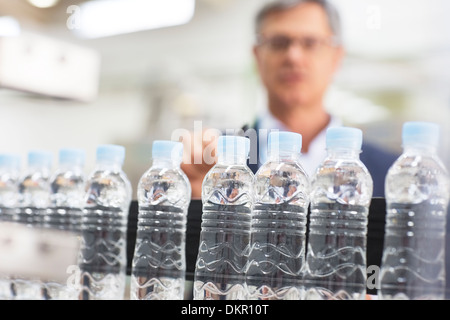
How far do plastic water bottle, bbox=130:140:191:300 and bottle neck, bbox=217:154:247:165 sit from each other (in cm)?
13

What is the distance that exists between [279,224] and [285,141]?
0.64 ft

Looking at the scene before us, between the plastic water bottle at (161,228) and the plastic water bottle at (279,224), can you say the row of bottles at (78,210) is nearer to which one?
the plastic water bottle at (161,228)

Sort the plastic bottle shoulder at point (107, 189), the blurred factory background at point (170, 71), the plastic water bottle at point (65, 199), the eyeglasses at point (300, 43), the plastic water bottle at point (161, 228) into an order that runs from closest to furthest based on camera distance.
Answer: the plastic water bottle at point (161, 228) → the plastic bottle shoulder at point (107, 189) → the plastic water bottle at point (65, 199) → the blurred factory background at point (170, 71) → the eyeglasses at point (300, 43)

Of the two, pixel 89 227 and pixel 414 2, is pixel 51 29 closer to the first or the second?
pixel 414 2

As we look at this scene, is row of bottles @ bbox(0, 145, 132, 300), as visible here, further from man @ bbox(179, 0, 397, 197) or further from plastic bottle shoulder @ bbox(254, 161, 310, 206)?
man @ bbox(179, 0, 397, 197)

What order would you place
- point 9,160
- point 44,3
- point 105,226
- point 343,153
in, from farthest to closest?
point 44,3, point 9,160, point 105,226, point 343,153

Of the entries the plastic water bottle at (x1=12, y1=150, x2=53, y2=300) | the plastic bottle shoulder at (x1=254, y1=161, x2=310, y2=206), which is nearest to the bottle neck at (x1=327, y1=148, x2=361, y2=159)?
the plastic bottle shoulder at (x1=254, y1=161, x2=310, y2=206)

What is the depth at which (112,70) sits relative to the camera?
3.87 m

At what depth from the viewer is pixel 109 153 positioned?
1465 mm

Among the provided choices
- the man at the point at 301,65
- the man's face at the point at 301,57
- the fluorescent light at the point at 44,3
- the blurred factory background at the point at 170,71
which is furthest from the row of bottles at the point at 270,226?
the fluorescent light at the point at 44,3

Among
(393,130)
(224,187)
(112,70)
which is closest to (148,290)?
(224,187)

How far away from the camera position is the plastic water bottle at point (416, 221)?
3.29 feet

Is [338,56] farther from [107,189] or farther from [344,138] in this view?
[344,138]

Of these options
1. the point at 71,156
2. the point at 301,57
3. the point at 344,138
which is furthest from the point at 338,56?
the point at 344,138
